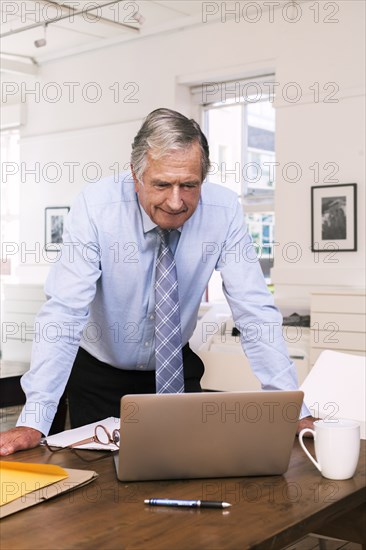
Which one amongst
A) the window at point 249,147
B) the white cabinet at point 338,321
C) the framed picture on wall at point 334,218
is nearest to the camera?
the white cabinet at point 338,321

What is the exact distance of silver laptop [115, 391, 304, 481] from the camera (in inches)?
60.7

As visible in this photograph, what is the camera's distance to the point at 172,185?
1.97 m

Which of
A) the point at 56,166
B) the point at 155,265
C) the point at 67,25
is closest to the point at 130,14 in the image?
the point at 67,25

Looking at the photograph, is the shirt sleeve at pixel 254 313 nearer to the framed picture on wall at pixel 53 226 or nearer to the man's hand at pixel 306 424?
the man's hand at pixel 306 424

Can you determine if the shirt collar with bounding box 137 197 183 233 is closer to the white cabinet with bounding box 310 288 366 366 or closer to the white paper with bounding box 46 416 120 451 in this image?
the white paper with bounding box 46 416 120 451

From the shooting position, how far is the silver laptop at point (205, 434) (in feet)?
5.06

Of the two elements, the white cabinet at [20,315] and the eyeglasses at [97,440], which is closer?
the eyeglasses at [97,440]

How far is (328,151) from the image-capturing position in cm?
637

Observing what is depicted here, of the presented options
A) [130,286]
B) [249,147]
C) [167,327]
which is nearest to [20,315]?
[249,147]

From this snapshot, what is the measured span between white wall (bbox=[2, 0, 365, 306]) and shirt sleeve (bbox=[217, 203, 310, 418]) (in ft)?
13.4

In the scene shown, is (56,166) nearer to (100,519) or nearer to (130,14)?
(130,14)

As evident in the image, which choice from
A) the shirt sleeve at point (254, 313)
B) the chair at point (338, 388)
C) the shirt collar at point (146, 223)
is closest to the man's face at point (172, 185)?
the shirt collar at point (146, 223)

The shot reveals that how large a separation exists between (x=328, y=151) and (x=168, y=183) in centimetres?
464

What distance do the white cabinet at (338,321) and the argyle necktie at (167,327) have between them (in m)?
3.73
